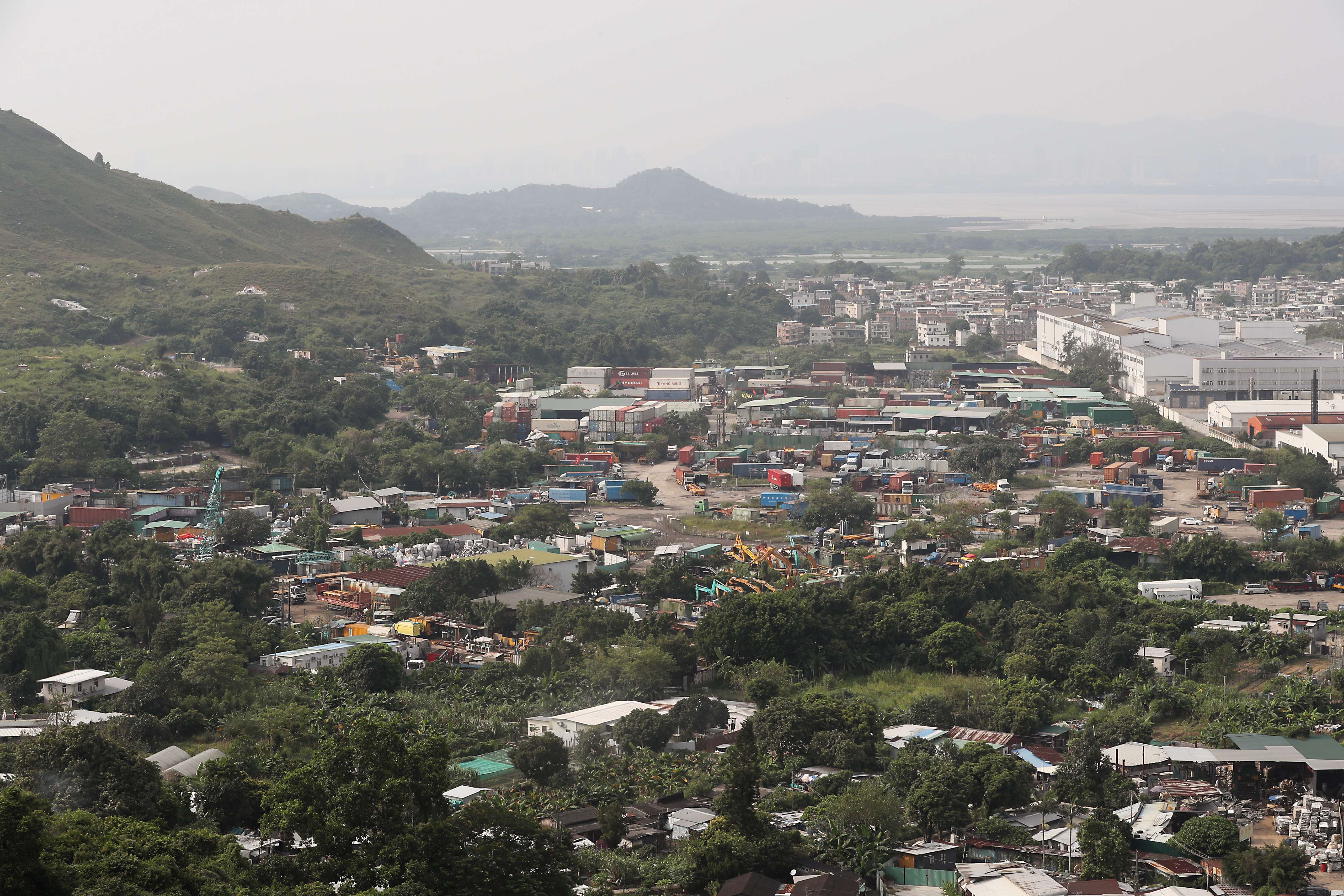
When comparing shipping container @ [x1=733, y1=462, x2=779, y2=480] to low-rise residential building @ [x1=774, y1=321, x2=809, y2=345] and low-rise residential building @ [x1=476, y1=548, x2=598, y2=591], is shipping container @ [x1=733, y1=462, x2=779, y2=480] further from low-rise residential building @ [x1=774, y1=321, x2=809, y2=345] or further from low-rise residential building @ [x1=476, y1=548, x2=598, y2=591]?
low-rise residential building @ [x1=774, y1=321, x2=809, y2=345]

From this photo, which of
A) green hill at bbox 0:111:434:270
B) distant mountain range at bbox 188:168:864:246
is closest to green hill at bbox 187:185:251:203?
distant mountain range at bbox 188:168:864:246

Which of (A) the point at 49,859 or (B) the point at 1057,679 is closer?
(A) the point at 49,859

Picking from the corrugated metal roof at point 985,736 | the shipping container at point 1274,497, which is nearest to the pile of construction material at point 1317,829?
the corrugated metal roof at point 985,736

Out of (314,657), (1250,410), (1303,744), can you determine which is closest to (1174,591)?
(1303,744)

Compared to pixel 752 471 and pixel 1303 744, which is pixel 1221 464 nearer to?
pixel 752 471

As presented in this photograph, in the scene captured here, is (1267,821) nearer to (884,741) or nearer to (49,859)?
(884,741)

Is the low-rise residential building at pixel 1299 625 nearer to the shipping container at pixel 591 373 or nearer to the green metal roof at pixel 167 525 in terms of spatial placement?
the green metal roof at pixel 167 525

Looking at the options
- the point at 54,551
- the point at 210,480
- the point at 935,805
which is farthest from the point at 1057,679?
the point at 210,480
